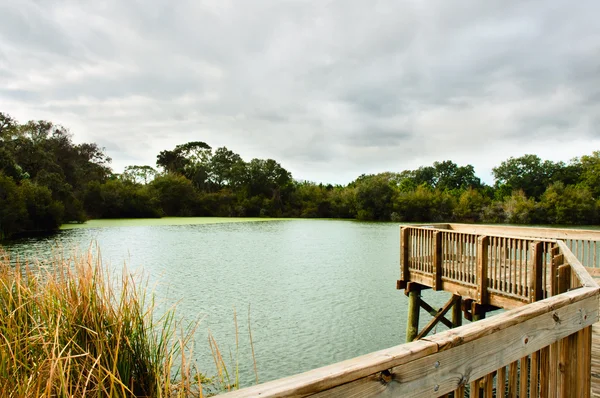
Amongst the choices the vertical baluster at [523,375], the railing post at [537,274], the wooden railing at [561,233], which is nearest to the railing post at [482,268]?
the railing post at [537,274]

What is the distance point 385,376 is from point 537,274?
527 cm

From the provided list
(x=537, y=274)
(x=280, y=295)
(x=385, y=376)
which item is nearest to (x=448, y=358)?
(x=385, y=376)

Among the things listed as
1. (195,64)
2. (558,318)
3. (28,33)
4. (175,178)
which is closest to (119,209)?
(175,178)

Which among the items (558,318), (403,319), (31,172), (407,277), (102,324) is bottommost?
(403,319)

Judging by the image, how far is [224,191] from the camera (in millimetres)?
61031

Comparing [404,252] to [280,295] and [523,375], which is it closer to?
[280,295]

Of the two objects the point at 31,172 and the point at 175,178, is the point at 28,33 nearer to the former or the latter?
the point at 31,172

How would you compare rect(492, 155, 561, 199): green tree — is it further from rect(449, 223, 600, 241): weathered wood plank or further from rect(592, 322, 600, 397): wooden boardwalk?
rect(592, 322, 600, 397): wooden boardwalk

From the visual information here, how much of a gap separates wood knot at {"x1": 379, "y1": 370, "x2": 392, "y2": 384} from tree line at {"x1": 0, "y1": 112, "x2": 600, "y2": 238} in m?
30.2

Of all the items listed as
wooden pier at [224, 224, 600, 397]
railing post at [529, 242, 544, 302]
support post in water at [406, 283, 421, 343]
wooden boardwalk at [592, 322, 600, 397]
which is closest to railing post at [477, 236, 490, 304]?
railing post at [529, 242, 544, 302]

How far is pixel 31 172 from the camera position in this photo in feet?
117

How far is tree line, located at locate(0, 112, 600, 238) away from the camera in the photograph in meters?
32.2

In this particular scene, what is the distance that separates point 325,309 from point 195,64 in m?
19.9

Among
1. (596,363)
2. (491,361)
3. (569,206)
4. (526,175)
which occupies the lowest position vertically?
(596,363)
